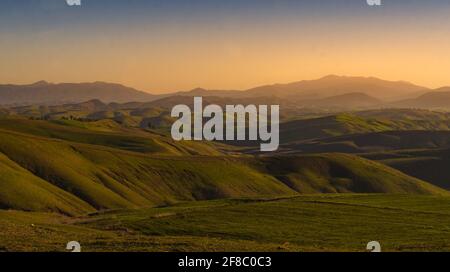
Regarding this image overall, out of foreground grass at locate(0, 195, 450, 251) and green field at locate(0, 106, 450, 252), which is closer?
foreground grass at locate(0, 195, 450, 251)

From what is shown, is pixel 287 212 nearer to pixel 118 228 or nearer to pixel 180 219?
pixel 180 219

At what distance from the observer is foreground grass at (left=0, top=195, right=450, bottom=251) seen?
3978 cm

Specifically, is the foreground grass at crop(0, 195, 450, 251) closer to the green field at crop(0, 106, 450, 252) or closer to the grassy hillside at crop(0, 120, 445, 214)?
the green field at crop(0, 106, 450, 252)

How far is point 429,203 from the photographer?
9419 cm

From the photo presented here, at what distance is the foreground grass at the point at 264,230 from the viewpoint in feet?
131

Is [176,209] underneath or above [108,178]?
above

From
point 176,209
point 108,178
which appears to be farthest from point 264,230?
point 108,178

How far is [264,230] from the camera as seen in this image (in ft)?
209

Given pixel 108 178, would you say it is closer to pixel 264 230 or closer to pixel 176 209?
pixel 176 209

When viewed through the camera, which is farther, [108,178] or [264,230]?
[108,178]

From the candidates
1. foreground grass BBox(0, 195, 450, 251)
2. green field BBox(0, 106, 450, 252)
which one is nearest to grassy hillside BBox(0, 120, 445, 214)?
green field BBox(0, 106, 450, 252)

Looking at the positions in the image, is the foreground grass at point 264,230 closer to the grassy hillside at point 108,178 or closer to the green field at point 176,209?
the green field at point 176,209

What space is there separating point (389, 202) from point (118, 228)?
5173 centimetres
